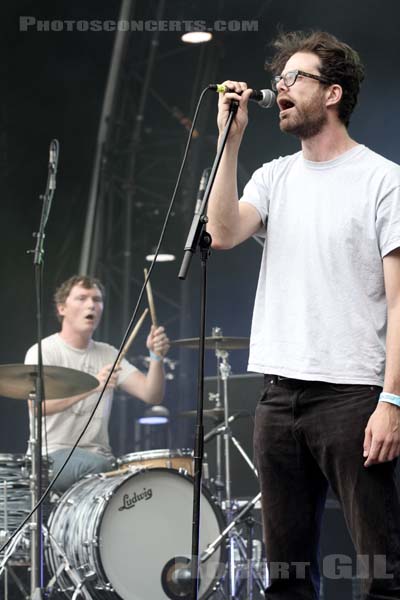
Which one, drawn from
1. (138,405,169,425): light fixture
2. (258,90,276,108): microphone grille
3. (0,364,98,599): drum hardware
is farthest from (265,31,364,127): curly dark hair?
(138,405,169,425): light fixture

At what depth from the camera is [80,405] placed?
4609 millimetres

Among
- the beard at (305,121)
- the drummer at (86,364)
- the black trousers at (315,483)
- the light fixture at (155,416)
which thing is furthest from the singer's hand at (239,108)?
the light fixture at (155,416)

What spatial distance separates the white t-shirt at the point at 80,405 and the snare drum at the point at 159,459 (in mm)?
372

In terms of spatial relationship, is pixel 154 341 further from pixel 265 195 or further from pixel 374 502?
pixel 374 502

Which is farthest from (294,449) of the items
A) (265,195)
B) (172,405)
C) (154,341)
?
(172,405)

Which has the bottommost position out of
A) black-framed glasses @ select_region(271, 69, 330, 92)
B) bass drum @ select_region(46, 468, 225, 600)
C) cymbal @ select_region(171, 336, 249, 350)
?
bass drum @ select_region(46, 468, 225, 600)

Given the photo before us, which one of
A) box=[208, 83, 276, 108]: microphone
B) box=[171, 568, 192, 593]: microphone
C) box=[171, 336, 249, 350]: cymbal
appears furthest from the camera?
box=[171, 336, 249, 350]: cymbal

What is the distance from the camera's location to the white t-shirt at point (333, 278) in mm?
1970

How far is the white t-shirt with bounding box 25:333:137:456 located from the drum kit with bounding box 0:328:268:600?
0.53 meters

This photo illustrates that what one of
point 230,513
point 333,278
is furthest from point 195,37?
point 333,278

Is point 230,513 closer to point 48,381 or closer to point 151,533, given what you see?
point 151,533

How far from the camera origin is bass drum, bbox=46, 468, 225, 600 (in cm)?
360

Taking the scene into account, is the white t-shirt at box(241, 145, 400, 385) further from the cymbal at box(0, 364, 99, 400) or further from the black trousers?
the cymbal at box(0, 364, 99, 400)

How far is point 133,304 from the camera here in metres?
5.27
